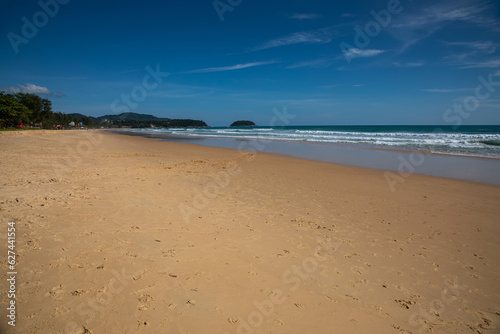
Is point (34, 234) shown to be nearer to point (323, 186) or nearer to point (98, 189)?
point (98, 189)

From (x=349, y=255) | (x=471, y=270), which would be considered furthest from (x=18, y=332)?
(x=471, y=270)

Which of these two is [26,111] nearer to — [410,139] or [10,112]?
[10,112]

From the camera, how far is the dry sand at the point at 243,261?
2.79m

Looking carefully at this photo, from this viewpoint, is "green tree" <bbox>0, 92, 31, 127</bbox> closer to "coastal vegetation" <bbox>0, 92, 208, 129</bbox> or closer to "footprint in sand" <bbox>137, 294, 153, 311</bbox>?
"coastal vegetation" <bbox>0, 92, 208, 129</bbox>

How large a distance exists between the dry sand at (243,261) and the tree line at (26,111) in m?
43.8

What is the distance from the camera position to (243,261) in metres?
3.94

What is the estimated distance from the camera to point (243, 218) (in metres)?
5.75

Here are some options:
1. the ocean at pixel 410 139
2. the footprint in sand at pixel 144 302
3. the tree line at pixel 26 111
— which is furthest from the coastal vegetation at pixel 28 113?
the footprint in sand at pixel 144 302

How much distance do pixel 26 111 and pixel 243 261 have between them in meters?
56.8

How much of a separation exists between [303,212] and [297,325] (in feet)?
12.1

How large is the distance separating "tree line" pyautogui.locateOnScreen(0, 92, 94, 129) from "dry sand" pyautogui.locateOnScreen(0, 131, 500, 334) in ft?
144

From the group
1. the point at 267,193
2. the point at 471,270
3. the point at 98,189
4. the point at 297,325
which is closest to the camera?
the point at 297,325

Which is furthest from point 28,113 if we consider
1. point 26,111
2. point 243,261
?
point 243,261

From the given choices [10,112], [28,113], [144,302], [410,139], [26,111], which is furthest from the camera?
[28,113]
